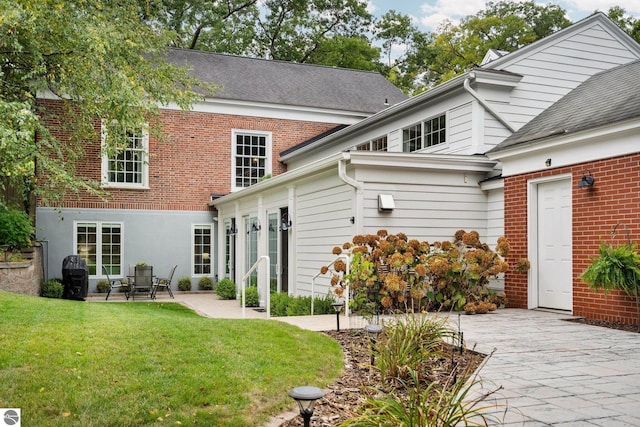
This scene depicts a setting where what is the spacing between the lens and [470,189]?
11.2 meters

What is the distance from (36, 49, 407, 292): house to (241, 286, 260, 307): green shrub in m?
4.28

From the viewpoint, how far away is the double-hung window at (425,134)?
12.8 meters

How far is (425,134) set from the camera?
13422 mm

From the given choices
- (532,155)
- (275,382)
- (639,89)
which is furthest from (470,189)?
(275,382)

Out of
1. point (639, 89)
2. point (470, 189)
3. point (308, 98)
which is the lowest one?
point (470, 189)

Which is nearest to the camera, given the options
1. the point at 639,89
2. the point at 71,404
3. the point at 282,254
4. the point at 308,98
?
the point at 71,404

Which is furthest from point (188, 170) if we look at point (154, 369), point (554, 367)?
point (554, 367)

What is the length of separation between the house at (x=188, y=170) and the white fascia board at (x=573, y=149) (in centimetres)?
1038

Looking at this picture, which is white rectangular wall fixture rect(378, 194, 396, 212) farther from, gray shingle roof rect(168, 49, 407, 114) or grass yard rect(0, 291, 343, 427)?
gray shingle roof rect(168, 49, 407, 114)

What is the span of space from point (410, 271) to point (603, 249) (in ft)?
9.45

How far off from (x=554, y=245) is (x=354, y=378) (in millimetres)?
5381

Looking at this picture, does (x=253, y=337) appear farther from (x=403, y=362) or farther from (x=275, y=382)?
(x=403, y=362)

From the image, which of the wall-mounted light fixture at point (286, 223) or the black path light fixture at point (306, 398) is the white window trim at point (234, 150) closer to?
the wall-mounted light fixture at point (286, 223)

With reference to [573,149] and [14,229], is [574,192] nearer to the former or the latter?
[573,149]
